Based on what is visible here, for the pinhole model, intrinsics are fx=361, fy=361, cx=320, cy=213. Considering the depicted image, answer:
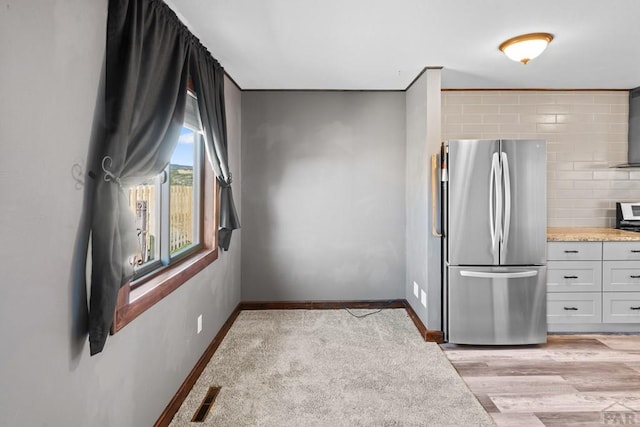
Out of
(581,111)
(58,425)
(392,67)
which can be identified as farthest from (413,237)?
(58,425)

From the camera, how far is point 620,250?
3.29 metres

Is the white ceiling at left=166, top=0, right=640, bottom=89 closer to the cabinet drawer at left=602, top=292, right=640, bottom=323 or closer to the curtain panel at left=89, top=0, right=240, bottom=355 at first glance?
the curtain panel at left=89, top=0, right=240, bottom=355

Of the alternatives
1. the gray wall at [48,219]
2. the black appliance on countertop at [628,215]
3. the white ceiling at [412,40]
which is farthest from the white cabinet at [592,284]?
the gray wall at [48,219]

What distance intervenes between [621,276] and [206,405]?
12.1 ft

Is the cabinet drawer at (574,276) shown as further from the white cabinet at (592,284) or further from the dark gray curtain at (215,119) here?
the dark gray curtain at (215,119)

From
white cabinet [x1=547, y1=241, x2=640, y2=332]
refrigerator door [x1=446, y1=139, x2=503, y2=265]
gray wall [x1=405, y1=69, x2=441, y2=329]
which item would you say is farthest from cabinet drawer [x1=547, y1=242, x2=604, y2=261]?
gray wall [x1=405, y1=69, x2=441, y2=329]

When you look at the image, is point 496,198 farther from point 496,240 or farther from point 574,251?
point 574,251

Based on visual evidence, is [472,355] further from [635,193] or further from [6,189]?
[6,189]

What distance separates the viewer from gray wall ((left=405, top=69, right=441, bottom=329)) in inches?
128

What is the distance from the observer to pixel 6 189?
1.03 m

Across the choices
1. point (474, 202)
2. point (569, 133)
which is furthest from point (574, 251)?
point (569, 133)

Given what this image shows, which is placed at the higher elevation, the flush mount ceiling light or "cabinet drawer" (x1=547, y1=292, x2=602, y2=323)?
the flush mount ceiling light

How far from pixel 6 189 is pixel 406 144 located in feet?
11.8

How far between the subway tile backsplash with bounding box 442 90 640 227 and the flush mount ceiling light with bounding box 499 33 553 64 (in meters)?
1.22
